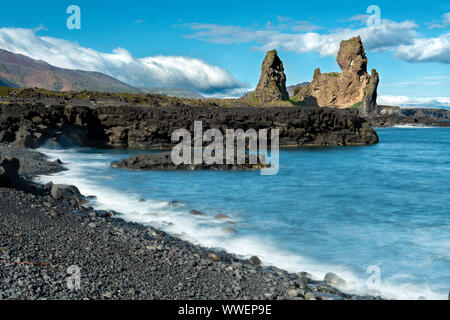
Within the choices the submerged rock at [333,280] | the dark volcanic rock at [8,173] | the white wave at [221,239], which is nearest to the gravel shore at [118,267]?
the submerged rock at [333,280]

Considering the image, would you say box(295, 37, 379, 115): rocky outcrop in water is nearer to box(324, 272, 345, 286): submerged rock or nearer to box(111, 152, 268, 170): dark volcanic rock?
box(111, 152, 268, 170): dark volcanic rock

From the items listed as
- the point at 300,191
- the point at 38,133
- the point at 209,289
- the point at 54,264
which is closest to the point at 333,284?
the point at 209,289

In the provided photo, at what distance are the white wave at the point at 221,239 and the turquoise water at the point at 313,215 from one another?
0.03 meters

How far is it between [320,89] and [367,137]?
14395 centimetres

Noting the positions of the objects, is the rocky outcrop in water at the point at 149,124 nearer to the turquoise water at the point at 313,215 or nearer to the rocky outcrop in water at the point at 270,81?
the turquoise water at the point at 313,215

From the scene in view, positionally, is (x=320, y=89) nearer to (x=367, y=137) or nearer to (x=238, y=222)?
(x=367, y=137)

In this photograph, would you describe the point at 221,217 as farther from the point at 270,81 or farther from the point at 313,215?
the point at 270,81

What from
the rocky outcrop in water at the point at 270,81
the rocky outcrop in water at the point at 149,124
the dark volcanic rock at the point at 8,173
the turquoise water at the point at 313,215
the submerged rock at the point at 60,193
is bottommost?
the turquoise water at the point at 313,215

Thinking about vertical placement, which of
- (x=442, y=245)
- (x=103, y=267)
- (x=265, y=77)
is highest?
(x=265, y=77)

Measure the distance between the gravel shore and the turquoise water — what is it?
4.34 ft

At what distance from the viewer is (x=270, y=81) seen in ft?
401

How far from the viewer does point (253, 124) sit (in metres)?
46.6

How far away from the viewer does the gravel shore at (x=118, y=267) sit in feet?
18.6

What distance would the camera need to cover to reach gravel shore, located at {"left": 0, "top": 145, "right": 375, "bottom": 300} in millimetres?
5656
